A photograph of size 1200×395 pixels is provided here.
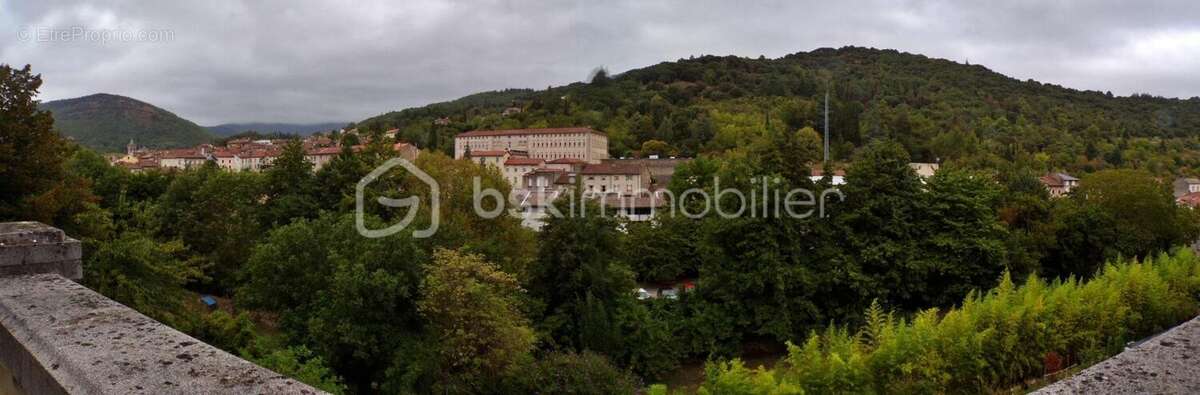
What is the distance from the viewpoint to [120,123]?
12712 centimetres

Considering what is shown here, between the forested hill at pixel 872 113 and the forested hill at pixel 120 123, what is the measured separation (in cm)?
4076

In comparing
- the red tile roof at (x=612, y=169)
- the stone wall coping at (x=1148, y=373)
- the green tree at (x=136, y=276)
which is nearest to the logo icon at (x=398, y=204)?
the green tree at (x=136, y=276)

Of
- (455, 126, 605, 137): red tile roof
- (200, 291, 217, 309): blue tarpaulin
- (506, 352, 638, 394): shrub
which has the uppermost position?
(455, 126, 605, 137): red tile roof

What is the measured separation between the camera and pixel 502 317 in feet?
46.2

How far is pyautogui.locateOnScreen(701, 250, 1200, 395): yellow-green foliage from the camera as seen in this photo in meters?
11.2

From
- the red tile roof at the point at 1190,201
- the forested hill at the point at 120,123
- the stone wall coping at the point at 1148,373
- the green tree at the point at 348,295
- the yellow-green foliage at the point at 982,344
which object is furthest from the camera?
the forested hill at the point at 120,123

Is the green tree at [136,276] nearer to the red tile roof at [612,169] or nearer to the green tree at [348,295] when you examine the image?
the green tree at [348,295]

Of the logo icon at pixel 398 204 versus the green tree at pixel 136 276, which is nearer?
the green tree at pixel 136 276

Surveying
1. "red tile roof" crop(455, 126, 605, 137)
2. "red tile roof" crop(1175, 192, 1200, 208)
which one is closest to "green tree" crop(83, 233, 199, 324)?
"red tile roof" crop(1175, 192, 1200, 208)

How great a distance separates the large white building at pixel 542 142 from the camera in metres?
84.2

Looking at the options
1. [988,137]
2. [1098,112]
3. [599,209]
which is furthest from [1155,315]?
[1098,112]

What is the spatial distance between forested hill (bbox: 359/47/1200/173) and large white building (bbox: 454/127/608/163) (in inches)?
149

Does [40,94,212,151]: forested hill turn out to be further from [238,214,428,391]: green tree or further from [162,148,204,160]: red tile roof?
[238,214,428,391]: green tree

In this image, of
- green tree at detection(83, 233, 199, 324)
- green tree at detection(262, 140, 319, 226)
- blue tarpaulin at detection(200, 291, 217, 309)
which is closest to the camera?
green tree at detection(83, 233, 199, 324)
